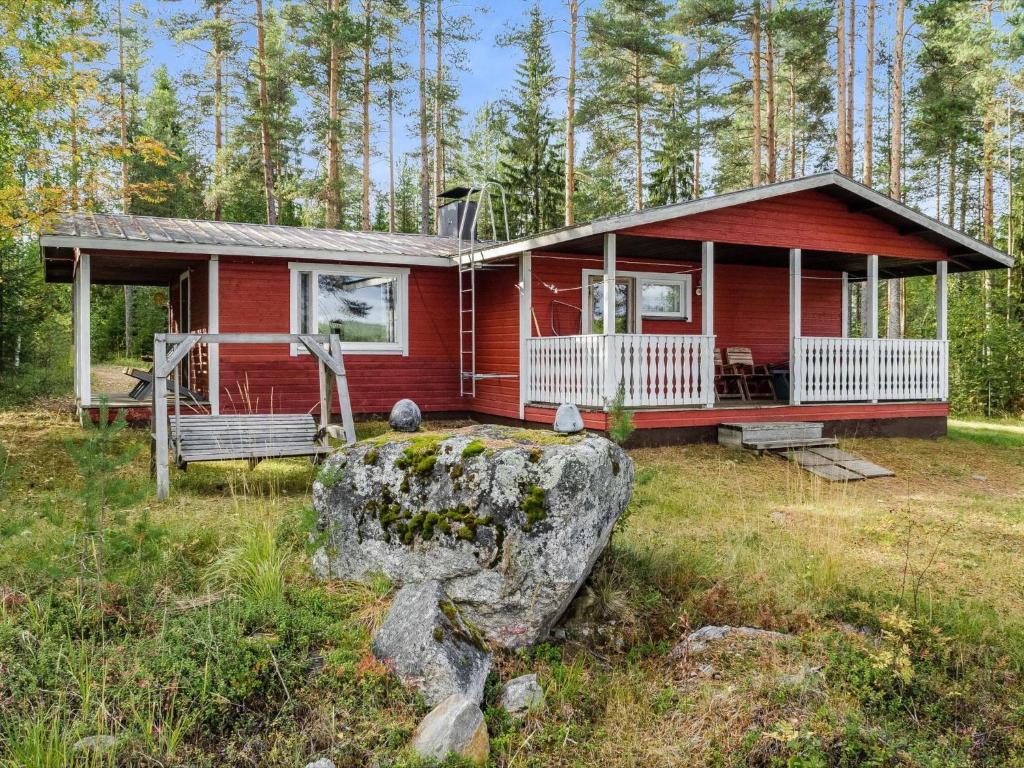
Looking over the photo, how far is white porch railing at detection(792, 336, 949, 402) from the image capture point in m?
10.1

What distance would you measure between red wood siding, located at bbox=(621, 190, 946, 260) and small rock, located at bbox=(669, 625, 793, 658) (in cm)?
618

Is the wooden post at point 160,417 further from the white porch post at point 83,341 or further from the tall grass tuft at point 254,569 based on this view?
the white porch post at point 83,341

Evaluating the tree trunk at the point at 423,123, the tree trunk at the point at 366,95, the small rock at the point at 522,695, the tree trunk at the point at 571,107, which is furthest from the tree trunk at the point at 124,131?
the small rock at the point at 522,695

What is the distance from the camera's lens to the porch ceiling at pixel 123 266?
9492mm

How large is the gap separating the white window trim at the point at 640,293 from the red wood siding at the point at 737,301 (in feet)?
0.22

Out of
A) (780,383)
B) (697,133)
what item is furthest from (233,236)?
(697,133)

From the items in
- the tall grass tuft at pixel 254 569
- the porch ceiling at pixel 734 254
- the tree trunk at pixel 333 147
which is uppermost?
the tree trunk at pixel 333 147

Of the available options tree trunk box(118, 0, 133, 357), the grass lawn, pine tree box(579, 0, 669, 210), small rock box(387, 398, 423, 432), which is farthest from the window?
tree trunk box(118, 0, 133, 357)

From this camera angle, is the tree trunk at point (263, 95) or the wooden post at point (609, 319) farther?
the tree trunk at point (263, 95)

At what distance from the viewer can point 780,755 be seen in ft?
8.92

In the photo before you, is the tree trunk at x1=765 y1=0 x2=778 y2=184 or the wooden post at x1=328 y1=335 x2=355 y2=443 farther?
the tree trunk at x1=765 y1=0 x2=778 y2=184

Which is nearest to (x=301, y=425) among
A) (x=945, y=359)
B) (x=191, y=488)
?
(x=191, y=488)

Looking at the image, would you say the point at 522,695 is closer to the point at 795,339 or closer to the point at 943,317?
the point at 795,339

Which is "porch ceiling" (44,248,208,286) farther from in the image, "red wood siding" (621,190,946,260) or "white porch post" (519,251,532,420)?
"red wood siding" (621,190,946,260)
